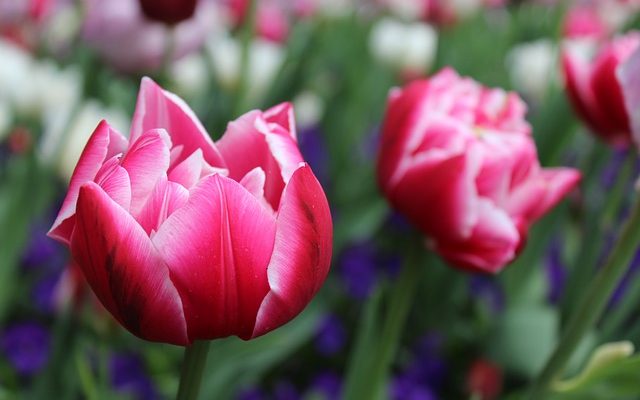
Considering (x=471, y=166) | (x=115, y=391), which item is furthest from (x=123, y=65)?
(x=471, y=166)

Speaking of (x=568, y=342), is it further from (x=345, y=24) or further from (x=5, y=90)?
(x=345, y=24)

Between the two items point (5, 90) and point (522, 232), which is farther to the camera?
point (5, 90)

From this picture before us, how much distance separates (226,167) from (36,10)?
153 cm

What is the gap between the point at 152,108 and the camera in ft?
1.25

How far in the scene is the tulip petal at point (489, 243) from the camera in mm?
525

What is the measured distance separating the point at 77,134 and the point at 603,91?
0.66 meters

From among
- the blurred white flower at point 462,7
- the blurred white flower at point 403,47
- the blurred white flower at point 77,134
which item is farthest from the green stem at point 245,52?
the blurred white flower at point 462,7

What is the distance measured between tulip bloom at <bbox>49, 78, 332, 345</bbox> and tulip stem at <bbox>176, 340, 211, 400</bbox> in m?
0.02

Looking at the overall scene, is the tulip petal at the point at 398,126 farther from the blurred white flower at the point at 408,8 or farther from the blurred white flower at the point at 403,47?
the blurred white flower at the point at 408,8

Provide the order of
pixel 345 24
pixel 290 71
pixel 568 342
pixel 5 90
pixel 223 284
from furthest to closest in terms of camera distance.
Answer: pixel 345 24
pixel 5 90
pixel 290 71
pixel 568 342
pixel 223 284

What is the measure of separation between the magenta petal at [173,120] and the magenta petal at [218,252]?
6 centimetres

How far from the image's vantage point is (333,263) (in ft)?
3.66

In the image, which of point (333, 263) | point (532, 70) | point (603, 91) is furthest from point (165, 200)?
point (532, 70)

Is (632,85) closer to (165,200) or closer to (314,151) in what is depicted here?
(165,200)
